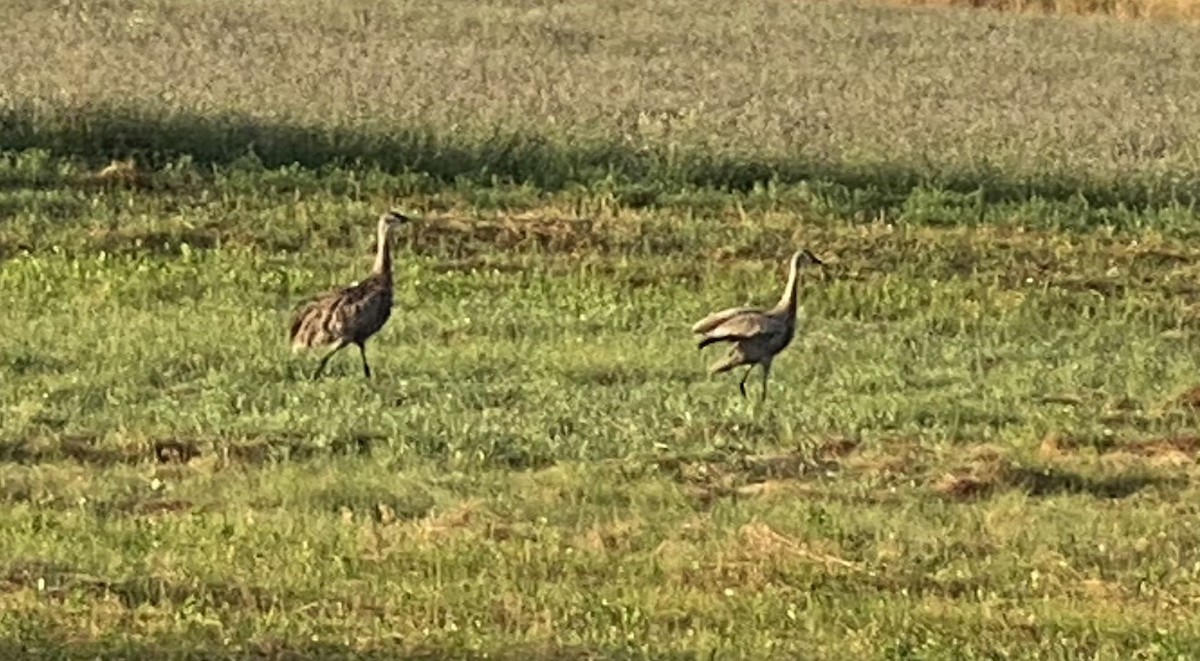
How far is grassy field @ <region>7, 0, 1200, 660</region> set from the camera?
1030 cm

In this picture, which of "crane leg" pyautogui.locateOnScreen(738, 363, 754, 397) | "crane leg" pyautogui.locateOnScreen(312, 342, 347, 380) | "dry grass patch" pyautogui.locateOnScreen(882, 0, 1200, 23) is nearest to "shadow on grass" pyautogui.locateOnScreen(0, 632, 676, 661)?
"crane leg" pyautogui.locateOnScreen(738, 363, 754, 397)

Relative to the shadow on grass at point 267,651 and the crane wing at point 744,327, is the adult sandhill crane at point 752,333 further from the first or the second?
the shadow on grass at point 267,651

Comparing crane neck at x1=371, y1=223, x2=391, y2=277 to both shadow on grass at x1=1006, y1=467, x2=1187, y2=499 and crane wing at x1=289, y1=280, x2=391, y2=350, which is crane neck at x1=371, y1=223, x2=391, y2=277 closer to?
crane wing at x1=289, y1=280, x2=391, y2=350

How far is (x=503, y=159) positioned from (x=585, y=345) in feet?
27.3

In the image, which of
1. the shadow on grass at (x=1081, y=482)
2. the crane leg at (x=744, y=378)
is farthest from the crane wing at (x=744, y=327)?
the shadow on grass at (x=1081, y=482)

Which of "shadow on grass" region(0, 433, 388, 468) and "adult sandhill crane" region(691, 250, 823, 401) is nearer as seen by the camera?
"shadow on grass" region(0, 433, 388, 468)

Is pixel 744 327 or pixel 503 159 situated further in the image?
pixel 503 159

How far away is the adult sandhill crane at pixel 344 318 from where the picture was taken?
54.1 feet

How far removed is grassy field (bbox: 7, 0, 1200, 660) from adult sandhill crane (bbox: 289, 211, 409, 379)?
30 centimetres

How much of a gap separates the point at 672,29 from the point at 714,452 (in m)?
24.3

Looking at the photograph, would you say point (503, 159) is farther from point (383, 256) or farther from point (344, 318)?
point (344, 318)

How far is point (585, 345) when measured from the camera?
59.0 ft

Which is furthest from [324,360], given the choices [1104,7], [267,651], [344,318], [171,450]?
[1104,7]

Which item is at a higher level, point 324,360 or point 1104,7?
point 1104,7
